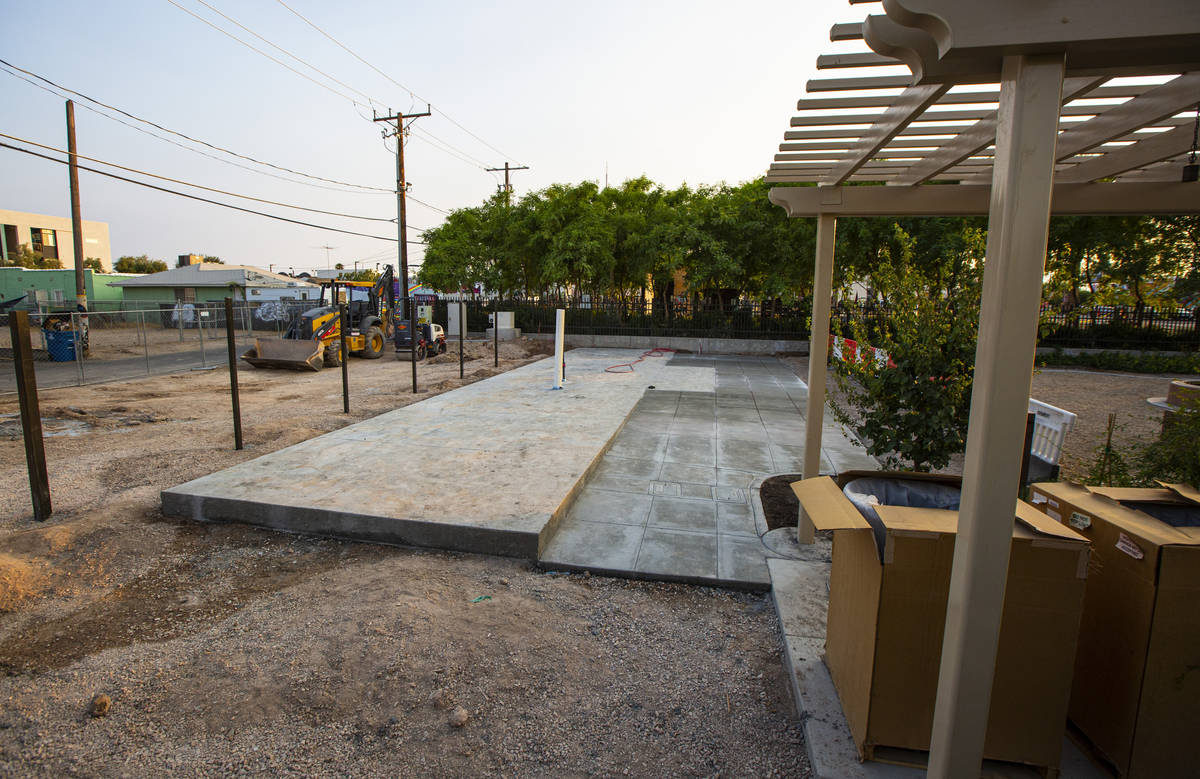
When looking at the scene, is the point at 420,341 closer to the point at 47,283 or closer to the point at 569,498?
the point at 569,498

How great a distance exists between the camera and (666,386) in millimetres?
11938

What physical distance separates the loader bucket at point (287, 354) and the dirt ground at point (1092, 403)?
11554 millimetres

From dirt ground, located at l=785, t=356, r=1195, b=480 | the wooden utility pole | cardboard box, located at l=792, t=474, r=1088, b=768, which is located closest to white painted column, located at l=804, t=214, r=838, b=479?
dirt ground, located at l=785, t=356, r=1195, b=480

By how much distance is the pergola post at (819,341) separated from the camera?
3811mm

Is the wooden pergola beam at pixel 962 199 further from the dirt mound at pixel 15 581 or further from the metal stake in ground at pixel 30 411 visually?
the metal stake in ground at pixel 30 411

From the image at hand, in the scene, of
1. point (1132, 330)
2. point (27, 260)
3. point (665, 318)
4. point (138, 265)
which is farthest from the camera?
point (138, 265)

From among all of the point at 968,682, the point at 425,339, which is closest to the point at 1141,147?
the point at 968,682

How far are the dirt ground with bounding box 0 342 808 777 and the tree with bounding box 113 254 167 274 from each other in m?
84.2

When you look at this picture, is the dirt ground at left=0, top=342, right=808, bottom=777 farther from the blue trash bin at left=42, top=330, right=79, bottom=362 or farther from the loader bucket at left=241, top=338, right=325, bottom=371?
the blue trash bin at left=42, top=330, right=79, bottom=362

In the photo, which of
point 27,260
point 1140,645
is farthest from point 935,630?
point 27,260

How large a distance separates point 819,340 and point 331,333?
13.9 m

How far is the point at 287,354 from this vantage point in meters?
14.1

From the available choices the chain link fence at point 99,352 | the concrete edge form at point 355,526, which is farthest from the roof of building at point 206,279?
the concrete edge form at point 355,526

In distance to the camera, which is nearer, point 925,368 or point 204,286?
point 925,368
